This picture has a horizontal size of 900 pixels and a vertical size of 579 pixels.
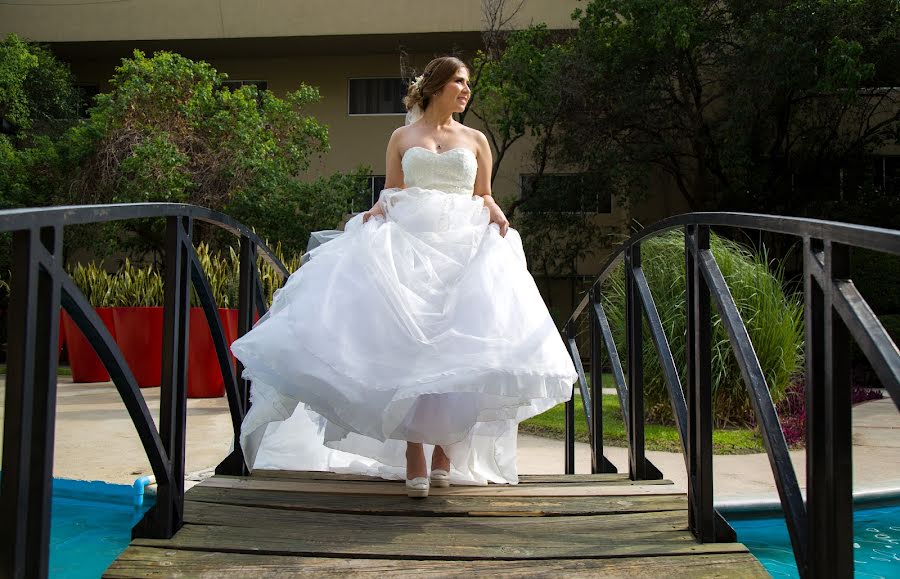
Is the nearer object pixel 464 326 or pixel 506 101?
pixel 464 326

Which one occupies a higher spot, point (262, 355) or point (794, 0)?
point (794, 0)

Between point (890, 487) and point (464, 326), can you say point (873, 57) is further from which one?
point (464, 326)

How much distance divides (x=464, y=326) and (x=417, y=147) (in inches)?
42.0

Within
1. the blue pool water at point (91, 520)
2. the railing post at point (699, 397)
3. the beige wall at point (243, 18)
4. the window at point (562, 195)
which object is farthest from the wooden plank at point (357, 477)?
the beige wall at point (243, 18)

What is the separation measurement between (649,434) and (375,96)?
11358 millimetres

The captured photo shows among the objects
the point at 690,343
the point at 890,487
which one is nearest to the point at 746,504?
the point at 890,487

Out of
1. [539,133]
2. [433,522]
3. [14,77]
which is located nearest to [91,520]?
[433,522]

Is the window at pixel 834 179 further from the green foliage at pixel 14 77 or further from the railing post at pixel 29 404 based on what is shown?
the railing post at pixel 29 404

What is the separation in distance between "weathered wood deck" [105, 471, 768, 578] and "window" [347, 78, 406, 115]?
558 inches

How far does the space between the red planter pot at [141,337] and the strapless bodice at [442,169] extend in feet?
19.0

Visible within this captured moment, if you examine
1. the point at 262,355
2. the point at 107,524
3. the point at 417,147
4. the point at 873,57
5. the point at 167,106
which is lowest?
the point at 107,524

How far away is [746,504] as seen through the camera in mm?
3818

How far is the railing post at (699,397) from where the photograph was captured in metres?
2.13

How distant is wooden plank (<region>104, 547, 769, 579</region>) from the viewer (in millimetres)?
1834
